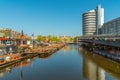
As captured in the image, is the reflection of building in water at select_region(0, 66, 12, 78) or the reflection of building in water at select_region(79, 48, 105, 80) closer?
the reflection of building in water at select_region(79, 48, 105, 80)

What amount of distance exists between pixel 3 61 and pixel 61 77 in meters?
25.2

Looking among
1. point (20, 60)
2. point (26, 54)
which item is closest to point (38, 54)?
point (26, 54)

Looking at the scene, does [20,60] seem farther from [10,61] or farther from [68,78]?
[68,78]

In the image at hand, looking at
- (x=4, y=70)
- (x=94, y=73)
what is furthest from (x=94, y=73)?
(x=4, y=70)

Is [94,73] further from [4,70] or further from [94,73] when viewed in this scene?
[4,70]

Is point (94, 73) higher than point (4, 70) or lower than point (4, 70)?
lower

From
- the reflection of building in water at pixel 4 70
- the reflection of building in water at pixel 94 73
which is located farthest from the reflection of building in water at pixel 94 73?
the reflection of building in water at pixel 4 70

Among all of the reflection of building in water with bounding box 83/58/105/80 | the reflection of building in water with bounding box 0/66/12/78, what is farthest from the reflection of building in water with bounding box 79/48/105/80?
the reflection of building in water with bounding box 0/66/12/78

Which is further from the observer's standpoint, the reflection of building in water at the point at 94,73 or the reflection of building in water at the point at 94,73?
the reflection of building in water at the point at 94,73

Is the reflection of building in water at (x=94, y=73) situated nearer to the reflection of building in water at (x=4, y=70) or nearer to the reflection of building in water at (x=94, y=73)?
the reflection of building in water at (x=94, y=73)

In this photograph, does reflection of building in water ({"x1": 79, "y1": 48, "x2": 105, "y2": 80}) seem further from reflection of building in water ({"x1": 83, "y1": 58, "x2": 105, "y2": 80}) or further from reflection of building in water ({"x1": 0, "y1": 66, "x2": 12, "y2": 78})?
reflection of building in water ({"x1": 0, "y1": 66, "x2": 12, "y2": 78})

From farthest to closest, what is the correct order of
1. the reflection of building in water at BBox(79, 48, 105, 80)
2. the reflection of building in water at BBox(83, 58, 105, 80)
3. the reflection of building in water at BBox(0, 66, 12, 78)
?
the reflection of building in water at BBox(0, 66, 12, 78) → the reflection of building in water at BBox(79, 48, 105, 80) → the reflection of building in water at BBox(83, 58, 105, 80)

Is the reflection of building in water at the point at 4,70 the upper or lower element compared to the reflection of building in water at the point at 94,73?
upper

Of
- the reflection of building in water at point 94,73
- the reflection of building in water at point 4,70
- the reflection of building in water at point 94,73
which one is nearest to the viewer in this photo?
the reflection of building in water at point 94,73
